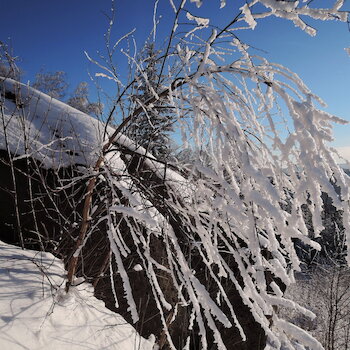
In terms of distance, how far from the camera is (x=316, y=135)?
3.51 ft

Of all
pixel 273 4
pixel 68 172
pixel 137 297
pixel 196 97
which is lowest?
pixel 137 297

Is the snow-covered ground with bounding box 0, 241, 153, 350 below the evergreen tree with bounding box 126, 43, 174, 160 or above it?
below

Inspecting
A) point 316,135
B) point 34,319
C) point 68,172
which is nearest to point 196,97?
point 316,135

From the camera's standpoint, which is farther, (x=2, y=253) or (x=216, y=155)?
(x=2, y=253)

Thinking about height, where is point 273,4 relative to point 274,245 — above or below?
above

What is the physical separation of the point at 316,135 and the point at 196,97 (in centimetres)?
78

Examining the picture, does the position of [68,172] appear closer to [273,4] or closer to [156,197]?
[156,197]

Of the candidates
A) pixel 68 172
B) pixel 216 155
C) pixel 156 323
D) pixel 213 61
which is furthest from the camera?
pixel 156 323

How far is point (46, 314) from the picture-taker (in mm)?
2068

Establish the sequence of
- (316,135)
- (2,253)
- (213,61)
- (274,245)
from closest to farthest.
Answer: (316,135)
(274,245)
(213,61)
(2,253)

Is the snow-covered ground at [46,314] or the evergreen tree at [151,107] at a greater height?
the evergreen tree at [151,107]

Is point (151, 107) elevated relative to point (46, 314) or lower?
elevated

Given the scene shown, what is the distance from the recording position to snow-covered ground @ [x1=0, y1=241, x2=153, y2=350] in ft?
6.05

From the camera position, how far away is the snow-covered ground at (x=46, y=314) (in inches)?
72.6
